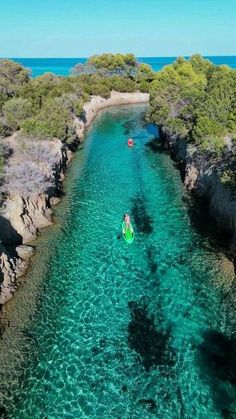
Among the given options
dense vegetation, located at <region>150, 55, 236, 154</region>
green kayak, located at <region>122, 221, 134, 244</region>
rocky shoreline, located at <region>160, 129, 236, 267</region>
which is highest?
dense vegetation, located at <region>150, 55, 236, 154</region>

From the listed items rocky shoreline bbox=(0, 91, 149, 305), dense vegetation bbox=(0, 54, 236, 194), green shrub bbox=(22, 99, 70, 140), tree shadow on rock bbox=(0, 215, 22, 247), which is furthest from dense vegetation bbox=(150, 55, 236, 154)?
tree shadow on rock bbox=(0, 215, 22, 247)

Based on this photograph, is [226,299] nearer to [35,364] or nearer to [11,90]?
[35,364]

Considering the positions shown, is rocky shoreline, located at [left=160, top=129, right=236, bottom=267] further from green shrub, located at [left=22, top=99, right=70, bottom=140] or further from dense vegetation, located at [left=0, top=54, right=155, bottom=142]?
dense vegetation, located at [left=0, top=54, right=155, bottom=142]

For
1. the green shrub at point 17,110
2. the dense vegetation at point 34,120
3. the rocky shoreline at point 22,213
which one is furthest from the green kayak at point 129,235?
the green shrub at point 17,110

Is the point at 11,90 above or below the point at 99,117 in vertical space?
above

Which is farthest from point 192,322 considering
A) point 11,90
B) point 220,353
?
point 11,90

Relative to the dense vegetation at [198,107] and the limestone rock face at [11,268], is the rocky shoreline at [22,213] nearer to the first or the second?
the limestone rock face at [11,268]
